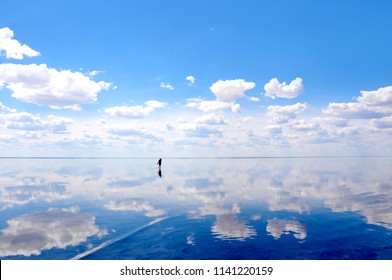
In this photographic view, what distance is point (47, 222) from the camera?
23.9 metres

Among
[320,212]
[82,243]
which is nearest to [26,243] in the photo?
[82,243]

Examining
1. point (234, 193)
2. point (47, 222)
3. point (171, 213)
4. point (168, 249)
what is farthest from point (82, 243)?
point (234, 193)

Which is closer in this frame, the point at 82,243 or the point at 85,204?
the point at 82,243

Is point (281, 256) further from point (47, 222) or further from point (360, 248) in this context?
point (47, 222)

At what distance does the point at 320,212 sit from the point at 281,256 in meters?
12.8

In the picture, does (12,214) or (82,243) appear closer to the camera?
(82,243)

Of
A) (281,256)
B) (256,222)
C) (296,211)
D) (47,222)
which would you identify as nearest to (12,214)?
(47,222)

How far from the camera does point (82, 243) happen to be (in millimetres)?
18219

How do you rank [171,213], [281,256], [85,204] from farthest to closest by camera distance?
[85,204] < [171,213] < [281,256]

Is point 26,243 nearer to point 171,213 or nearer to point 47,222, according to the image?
point 47,222

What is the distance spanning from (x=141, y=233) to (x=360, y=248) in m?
13.4
